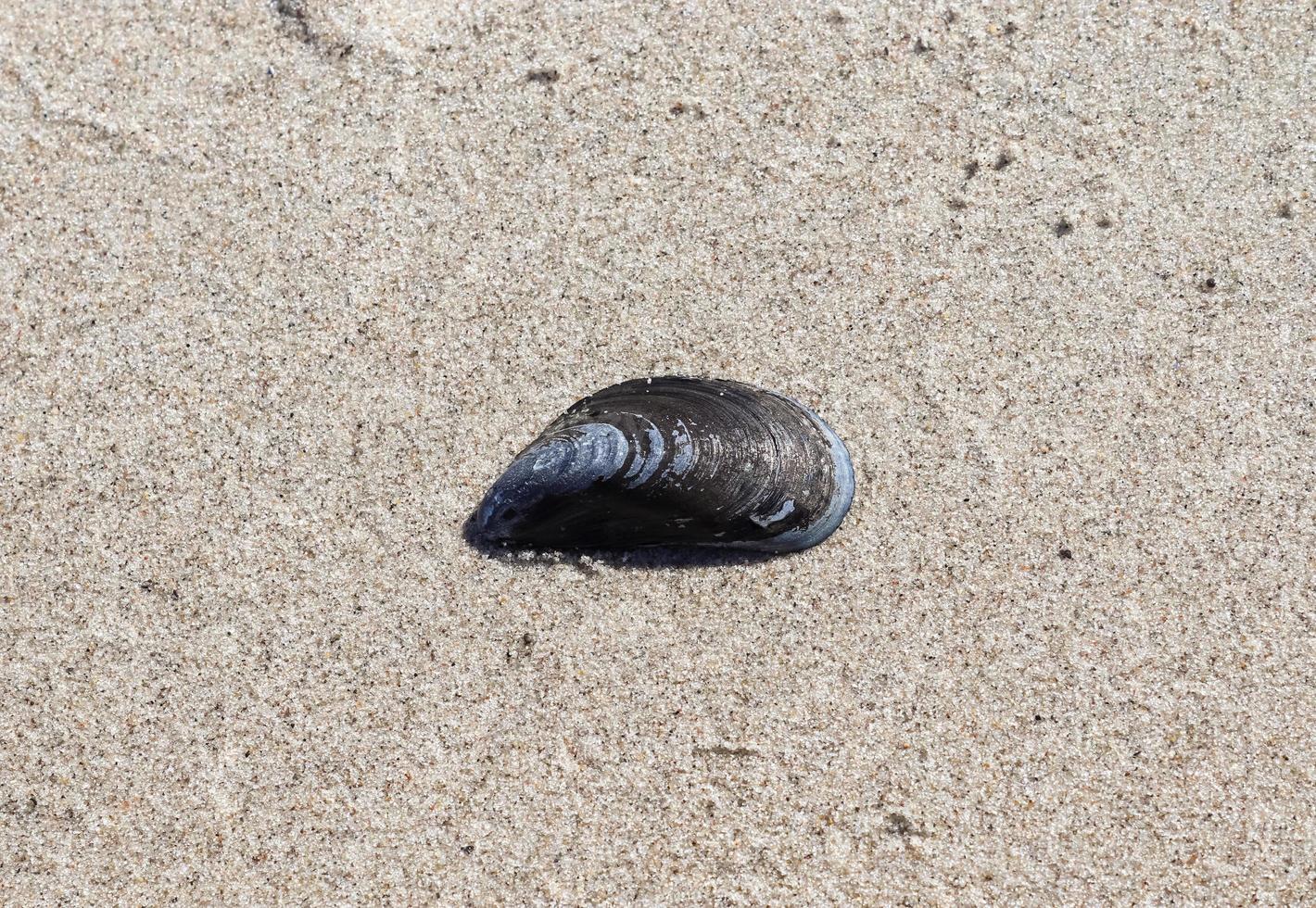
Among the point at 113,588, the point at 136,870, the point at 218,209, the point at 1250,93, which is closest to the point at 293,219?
the point at 218,209

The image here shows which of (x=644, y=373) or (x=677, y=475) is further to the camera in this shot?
(x=644, y=373)

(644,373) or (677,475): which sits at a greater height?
(644,373)

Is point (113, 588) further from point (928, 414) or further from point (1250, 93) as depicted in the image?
point (1250, 93)
